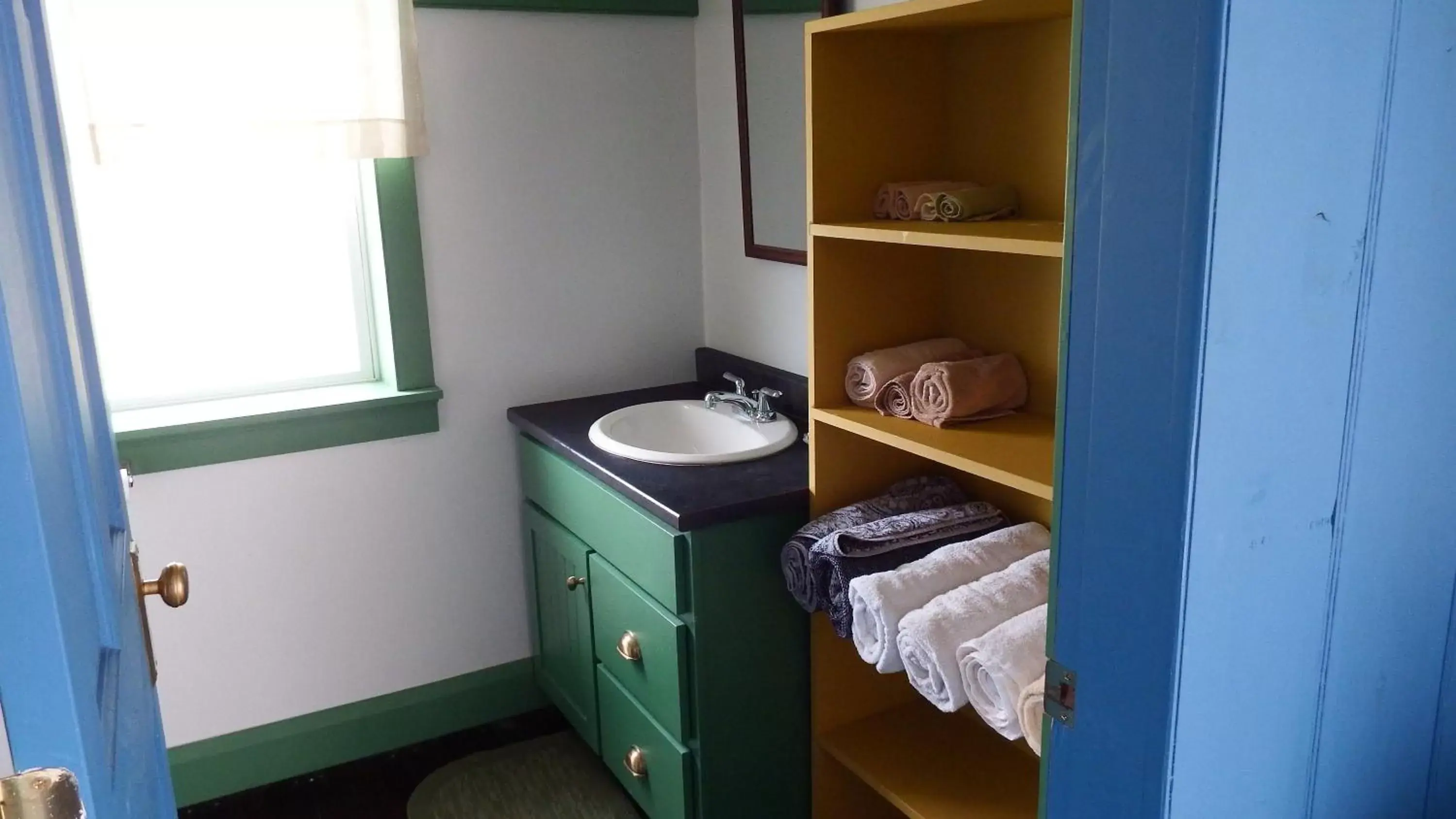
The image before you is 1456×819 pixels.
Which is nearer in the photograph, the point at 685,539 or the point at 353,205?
the point at 685,539

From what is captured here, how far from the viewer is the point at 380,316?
8.00 feet

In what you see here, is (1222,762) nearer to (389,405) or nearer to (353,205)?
(389,405)

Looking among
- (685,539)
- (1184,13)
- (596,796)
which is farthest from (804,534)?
(1184,13)

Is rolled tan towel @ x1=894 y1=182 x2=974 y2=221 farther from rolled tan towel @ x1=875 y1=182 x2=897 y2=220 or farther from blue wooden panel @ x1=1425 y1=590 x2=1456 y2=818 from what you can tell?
blue wooden panel @ x1=1425 y1=590 x2=1456 y2=818

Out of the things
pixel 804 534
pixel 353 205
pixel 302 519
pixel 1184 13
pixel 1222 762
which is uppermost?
pixel 1184 13

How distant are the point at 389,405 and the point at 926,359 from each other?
1240mm

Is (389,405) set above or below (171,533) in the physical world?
above

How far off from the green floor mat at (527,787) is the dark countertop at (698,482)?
76 cm

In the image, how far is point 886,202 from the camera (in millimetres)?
1775

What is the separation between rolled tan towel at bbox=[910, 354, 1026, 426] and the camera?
5.41 feet

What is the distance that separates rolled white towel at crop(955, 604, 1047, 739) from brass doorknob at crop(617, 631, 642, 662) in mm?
778

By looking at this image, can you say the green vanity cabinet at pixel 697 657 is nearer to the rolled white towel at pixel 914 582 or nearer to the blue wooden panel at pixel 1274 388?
the rolled white towel at pixel 914 582

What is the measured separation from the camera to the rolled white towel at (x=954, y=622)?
1.45 m

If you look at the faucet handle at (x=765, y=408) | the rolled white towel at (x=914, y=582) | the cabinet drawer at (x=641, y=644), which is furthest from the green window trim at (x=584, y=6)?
the rolled white towel at (x=914, y=582)
